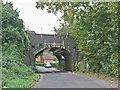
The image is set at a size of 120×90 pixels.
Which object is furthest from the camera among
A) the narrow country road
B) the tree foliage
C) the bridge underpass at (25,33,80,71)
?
the bridge underpass at (25,33,80,71)

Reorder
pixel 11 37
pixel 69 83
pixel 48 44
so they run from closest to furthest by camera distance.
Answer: pixel 69 83
pixel 11 37
pixel 48 44

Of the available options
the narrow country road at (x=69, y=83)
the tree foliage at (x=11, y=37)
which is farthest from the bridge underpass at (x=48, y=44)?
the narrow country road at (x=69, y=83)

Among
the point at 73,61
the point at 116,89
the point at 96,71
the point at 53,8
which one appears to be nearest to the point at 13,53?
the point at 53,8

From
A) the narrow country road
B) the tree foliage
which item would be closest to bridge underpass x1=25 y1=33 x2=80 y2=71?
the tree foliage

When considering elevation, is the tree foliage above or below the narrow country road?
above

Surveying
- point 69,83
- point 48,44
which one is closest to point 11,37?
point 69,83

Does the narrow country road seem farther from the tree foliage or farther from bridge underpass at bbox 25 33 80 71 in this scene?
bridge underpass at bbox 25 33 80 71

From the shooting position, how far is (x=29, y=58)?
1909cm

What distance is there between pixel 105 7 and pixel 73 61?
14.2 meters

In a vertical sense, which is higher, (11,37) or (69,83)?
(11,37)

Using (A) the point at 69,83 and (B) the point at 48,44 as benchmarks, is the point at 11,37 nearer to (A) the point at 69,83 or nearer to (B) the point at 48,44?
(A) the point at 69,83

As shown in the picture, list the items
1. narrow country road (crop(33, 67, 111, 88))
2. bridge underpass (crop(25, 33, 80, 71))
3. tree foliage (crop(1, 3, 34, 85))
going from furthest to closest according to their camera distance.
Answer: bridge underpass (crop(25, 33, 80, 71)), tree foliage (crop(1, 3, 34, 85)), narrow country road (crop(33, 67, 111, 88))

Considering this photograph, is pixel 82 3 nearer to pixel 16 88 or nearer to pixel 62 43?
pixel 16 88

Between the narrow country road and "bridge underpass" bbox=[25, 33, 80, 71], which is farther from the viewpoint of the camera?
"bridge underpass" bbox=[25, 33, 80, 71]
